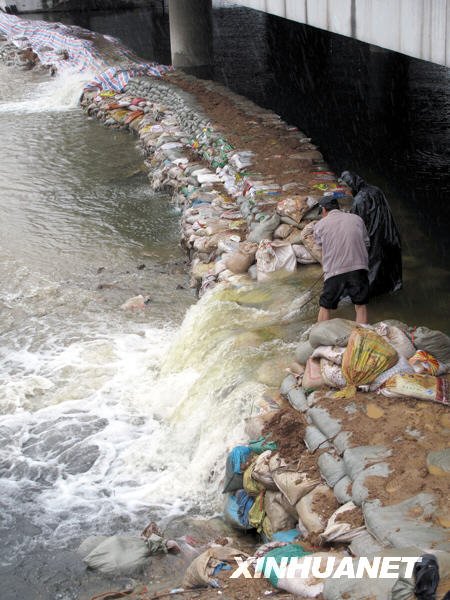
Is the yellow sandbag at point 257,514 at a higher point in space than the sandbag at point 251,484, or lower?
lower

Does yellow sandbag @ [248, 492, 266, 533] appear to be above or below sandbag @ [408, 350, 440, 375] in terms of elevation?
below

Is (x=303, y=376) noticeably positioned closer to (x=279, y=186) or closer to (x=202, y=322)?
(x=202, y=322)

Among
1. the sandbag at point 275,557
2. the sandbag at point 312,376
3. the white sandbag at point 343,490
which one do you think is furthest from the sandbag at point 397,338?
the sandbag at point 275,557

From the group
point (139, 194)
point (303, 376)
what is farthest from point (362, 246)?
point (139, 194)

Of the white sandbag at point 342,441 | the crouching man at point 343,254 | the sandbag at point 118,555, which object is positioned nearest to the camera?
the white sandbag at point 342,441

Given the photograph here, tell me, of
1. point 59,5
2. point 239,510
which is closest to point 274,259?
point 239,510

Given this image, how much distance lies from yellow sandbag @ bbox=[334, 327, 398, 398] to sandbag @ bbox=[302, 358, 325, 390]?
320 millimetres

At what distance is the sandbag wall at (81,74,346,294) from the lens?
10.1 m

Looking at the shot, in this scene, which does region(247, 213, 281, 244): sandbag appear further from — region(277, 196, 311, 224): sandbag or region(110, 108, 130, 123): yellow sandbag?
region(110, 108, 130, 123): yellow sandbag

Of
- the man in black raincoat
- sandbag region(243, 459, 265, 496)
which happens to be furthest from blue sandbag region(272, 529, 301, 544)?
the man in black raincoat

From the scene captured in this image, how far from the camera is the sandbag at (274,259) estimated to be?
970 centimetres

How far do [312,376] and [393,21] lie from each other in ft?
14.9

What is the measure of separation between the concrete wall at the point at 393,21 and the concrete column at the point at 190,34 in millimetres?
12158

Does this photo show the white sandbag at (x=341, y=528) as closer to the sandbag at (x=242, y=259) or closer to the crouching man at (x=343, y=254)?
the crouching man at (x=343, y=254)
